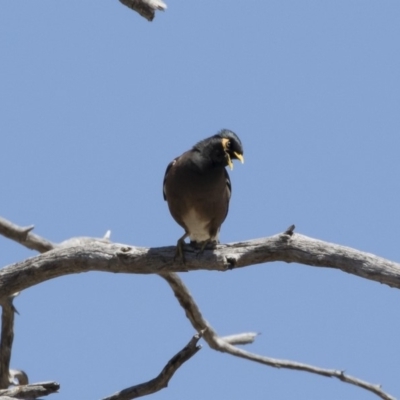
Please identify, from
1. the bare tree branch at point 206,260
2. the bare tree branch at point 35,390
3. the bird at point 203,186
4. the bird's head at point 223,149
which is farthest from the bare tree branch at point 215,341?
the bare tree branch at point 35,390

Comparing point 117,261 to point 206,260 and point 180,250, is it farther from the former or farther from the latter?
point 206,260

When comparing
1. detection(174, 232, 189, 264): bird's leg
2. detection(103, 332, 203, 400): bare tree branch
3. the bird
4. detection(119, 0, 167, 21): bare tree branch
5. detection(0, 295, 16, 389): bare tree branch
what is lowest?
detection(103, 332, 203, 400): bare tree branch

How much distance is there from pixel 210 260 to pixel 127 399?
3.98 feet

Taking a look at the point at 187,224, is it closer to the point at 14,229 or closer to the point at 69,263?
the point at 69,263

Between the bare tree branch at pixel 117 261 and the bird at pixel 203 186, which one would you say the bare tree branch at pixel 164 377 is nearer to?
the bare tree branch at pixel 117 261

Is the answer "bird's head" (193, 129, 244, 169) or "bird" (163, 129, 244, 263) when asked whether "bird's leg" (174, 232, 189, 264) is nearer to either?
"bird" (163, 129, 244, 263)

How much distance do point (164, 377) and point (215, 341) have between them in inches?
115

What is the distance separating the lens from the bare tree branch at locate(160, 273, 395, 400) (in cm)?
765

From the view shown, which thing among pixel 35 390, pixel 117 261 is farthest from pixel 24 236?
pixel 35 390

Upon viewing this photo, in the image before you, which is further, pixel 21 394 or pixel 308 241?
pixel 308 241

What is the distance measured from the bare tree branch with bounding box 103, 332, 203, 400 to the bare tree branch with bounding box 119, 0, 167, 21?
6.35 ft

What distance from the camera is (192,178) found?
7348mm

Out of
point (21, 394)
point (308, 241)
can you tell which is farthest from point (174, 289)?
point (21, 394)

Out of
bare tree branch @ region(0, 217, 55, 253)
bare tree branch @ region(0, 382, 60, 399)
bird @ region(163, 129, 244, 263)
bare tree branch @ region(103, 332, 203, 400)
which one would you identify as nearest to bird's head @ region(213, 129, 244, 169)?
bird @ region(163, 129, 244, 263)
